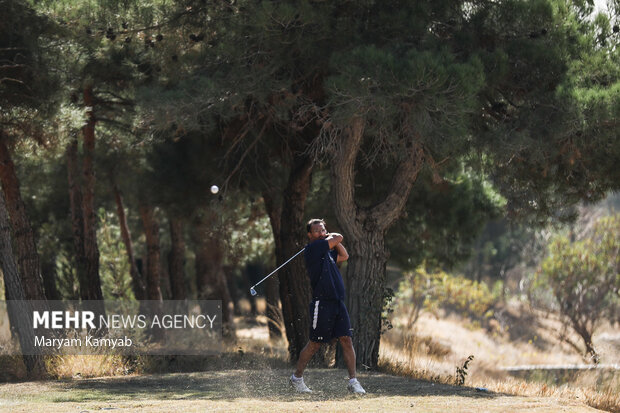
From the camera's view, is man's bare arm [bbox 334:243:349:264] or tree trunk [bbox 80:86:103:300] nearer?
man's bare arm [bbox 334:243:349:264]

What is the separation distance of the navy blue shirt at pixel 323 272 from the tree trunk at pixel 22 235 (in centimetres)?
654

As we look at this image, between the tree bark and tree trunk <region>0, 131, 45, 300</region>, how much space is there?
16.7 ft

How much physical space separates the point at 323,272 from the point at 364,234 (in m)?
4.07

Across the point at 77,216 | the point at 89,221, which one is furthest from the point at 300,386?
the point at 77,216

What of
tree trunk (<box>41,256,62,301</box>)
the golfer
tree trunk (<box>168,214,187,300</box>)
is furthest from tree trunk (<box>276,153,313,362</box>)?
tree trunk (<box>41,256,62,301</box>)

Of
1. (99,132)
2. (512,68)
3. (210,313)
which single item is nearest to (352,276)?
(512,68)

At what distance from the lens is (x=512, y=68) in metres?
12.8

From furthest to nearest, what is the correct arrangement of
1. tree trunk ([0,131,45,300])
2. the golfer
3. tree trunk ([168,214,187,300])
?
1. tree trunk ([168,214,187,300])
2. tree trunk ([0,131,45,300])
3. the golfer

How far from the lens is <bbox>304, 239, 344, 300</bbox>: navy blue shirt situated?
934cm

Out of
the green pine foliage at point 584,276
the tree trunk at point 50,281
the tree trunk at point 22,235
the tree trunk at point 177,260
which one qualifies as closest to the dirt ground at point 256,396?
the tree trunk at point 22,235

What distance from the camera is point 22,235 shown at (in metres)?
14.2

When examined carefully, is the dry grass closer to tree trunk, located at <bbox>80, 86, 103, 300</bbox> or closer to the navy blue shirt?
the navy blue shirt

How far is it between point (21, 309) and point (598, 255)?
20.9m

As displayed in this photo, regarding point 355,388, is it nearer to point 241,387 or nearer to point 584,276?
point 241,387
